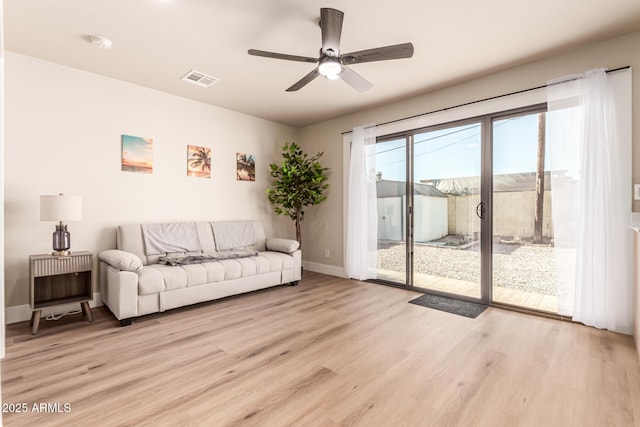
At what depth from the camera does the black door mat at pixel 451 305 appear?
330 cm

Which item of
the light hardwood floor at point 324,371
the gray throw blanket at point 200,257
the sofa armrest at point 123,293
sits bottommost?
→ the light hardwood floor at point 324,371

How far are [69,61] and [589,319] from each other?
18.8 feet

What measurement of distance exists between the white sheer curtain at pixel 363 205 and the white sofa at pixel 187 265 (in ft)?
3.05

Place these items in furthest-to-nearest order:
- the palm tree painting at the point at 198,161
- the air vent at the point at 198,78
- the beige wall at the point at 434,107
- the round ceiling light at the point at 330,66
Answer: the palm tree painting at the point at 198,161
the air vent at the point at 198,78
the beige wall at the point at 434,107
the round ceiling light at the point at 330,66

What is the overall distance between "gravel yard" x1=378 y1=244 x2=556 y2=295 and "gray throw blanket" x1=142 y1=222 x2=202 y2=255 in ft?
9.91

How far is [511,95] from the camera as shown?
10.9 ft

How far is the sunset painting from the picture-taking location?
3719 millimetres

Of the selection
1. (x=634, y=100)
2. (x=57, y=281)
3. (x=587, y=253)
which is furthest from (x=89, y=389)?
(x=634, y=100)

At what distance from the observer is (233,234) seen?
4480 millimetres

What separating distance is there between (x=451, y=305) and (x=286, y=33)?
331cm

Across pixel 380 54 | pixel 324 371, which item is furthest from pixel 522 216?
pixel 324 371

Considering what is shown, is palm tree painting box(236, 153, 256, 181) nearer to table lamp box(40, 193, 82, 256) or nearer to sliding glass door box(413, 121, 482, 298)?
table lamp box(40, 193, 82, 256)

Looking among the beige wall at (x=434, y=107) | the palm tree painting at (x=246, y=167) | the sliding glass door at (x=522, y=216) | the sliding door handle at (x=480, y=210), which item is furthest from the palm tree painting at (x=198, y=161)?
the sliding glass door at (x=522, y=216)

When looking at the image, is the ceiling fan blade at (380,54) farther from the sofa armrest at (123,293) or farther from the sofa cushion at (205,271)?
the sofa armrest at (123,293)
